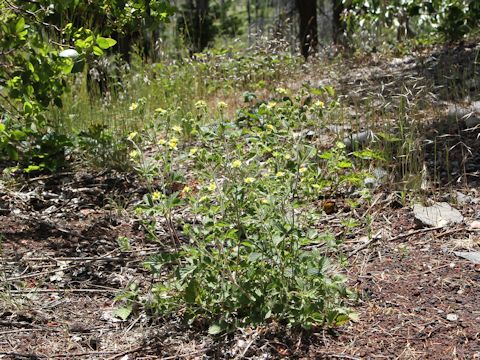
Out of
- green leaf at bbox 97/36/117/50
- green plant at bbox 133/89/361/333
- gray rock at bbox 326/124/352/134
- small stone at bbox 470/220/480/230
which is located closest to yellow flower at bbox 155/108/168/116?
green plant at bbox 133/89/361/333

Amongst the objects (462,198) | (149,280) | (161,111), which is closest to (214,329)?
(149,280)

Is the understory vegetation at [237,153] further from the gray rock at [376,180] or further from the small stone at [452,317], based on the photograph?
the small stone at [452,317]

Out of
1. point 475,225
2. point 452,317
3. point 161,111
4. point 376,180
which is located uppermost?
point 161,111

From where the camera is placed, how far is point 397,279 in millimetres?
2986

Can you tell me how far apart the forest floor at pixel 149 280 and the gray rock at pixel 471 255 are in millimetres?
49

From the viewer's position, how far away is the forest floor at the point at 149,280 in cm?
261

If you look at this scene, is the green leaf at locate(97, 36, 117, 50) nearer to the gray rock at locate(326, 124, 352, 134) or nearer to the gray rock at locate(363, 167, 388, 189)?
the gray rock at locate(363, 167, 388, 189)

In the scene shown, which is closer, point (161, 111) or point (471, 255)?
point (161, 111)

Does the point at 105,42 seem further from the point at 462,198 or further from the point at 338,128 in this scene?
the point at 462,198

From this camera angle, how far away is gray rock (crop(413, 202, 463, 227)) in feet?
11.3

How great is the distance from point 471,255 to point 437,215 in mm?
434

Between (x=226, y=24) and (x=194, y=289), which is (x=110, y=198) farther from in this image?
(x=226, y=24)

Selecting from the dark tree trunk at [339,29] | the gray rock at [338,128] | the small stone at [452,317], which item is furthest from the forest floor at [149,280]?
the dark tree trunk at [339,29]

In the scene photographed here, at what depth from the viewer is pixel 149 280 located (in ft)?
10.3
